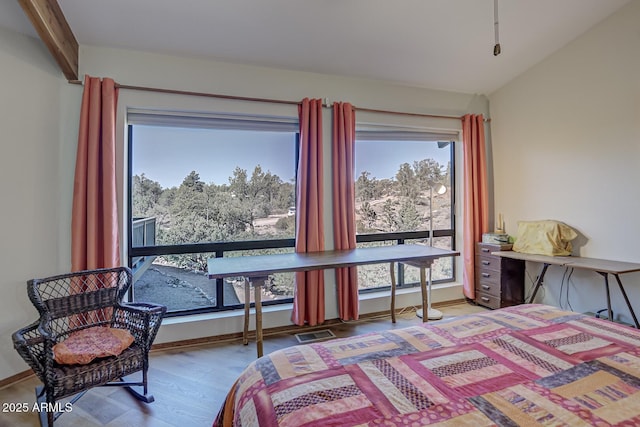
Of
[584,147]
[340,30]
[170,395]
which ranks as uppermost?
[340,30]

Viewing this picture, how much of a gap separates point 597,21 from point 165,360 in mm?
4931

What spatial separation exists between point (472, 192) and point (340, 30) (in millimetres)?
2400

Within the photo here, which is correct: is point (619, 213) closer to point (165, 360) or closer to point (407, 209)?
point (407, 209)

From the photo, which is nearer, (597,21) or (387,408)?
(387,408)

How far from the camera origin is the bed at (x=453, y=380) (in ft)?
3.09

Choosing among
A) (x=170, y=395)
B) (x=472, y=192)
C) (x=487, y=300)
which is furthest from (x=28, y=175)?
(x=487, y=300)

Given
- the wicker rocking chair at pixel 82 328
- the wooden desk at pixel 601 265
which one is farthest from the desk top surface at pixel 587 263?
the wicker rocking chair at pixel 82 328

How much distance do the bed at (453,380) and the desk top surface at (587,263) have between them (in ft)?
4.40

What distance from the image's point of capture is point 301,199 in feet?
10.00

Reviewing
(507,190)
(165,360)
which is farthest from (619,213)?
(165,360)

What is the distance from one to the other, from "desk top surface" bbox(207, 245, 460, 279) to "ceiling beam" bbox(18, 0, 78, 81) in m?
1.79

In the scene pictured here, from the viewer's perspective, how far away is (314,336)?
9.80 ft

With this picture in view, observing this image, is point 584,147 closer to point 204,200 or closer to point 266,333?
point 266,333

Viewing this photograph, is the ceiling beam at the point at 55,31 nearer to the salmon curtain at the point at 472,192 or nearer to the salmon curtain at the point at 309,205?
the salmon curtain at the point at 309,205
